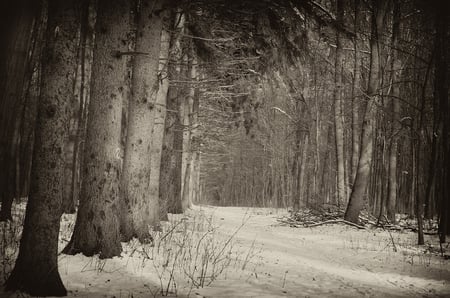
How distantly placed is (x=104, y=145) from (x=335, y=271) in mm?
4312

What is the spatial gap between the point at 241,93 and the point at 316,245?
5.38 m

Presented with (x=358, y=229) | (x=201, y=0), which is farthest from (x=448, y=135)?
(x=201, y=0)

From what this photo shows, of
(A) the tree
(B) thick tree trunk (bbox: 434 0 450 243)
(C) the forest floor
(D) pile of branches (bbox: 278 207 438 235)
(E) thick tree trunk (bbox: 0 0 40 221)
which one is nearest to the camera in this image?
(A) the tree

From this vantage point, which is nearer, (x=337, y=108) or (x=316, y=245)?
(x=316, y=245)

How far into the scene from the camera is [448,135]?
9.22 meters

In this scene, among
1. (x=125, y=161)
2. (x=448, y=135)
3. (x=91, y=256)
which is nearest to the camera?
(x=91, y=256)

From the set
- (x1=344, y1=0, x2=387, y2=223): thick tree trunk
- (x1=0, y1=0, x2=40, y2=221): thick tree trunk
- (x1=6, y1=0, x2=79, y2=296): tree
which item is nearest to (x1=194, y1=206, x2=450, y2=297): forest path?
(x1=6, y1=0, x2=79, y2=296): tree

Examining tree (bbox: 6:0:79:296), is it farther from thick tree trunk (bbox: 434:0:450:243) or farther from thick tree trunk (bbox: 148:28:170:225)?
thick tree trunk (bbox: 434:0:450:243)

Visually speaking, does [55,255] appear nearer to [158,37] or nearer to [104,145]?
[104,145]

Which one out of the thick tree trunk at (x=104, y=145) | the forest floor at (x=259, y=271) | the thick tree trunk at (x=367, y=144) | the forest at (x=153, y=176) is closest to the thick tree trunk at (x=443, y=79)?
the forest at (x=153, y=176)

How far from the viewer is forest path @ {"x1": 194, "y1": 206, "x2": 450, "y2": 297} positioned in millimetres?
5012

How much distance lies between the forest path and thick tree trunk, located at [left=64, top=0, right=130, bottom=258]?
1859 mm

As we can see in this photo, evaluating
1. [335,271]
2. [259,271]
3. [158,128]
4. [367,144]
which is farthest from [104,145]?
[367,144]

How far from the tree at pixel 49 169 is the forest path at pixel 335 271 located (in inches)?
69.1
